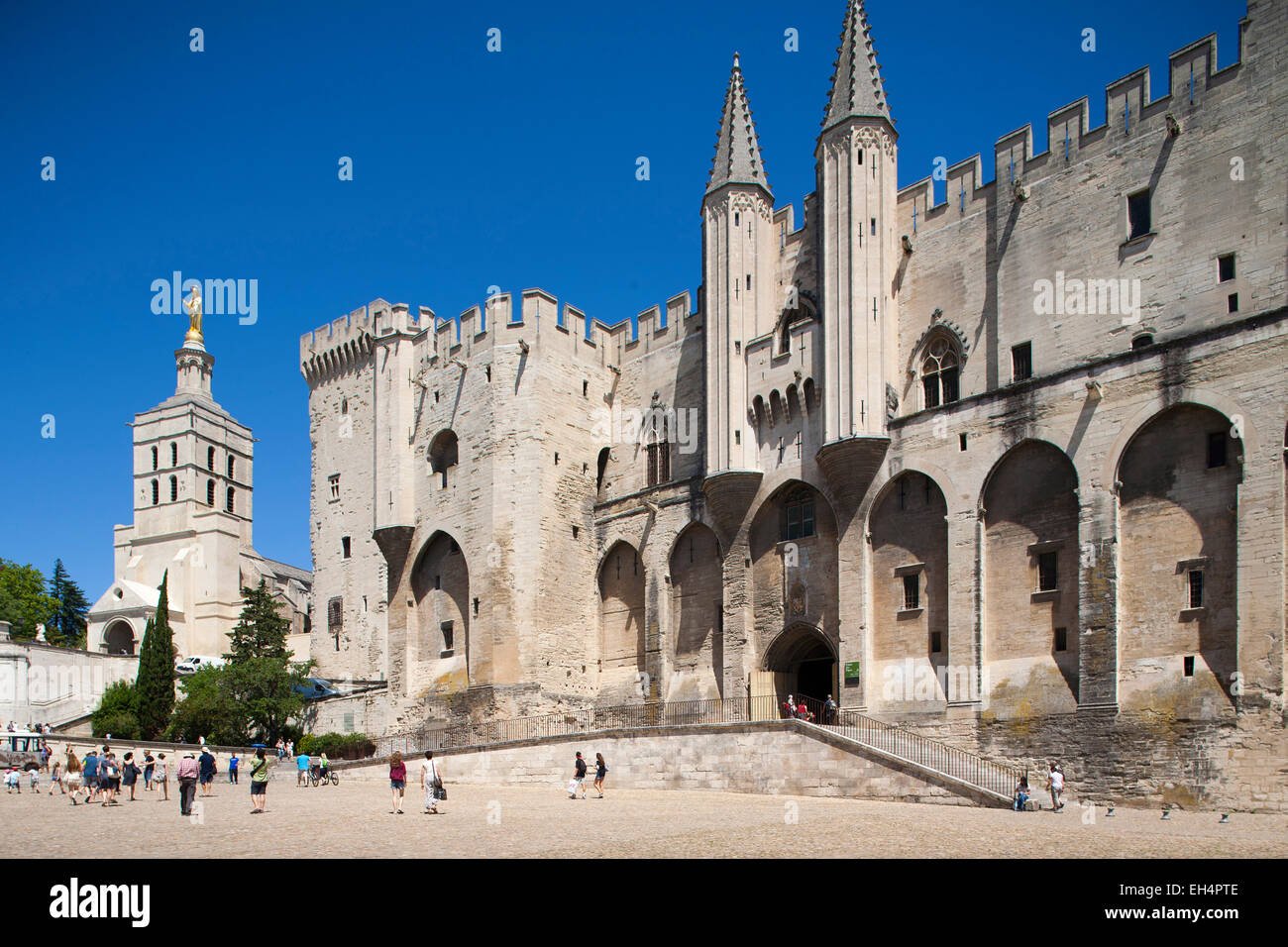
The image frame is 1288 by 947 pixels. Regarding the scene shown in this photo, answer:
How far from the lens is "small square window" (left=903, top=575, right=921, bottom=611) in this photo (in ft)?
98.0

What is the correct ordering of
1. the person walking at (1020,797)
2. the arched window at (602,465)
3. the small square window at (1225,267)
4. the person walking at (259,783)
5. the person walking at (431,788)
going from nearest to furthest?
the person walking at (259,783)
the person walking at (431,788)
the person walking at (1020,797)
the small square window at (1225,267)
the arched window at (602,465)

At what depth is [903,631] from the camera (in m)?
29.9

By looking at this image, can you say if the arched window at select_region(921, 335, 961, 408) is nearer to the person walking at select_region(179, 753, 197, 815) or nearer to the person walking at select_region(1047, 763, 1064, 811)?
the person walking at select_region(1047, 763, 1064, 811)

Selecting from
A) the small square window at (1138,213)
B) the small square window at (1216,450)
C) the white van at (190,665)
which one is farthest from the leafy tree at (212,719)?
the small square window at (1138,213)

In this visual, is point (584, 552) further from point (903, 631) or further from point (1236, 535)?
point (1236, 535)

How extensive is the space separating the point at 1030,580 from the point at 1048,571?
484mm

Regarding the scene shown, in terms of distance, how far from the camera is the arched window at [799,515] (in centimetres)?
3288

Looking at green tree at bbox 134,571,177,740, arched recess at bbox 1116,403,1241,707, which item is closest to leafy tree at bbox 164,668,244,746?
green tree at bbox 134,571,177,740

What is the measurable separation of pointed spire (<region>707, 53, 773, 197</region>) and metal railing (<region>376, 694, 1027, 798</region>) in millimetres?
16159

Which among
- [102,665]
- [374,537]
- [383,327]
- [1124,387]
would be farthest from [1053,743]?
[102,665]

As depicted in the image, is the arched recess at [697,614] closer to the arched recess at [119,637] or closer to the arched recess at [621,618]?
the arched recess at [621,618]

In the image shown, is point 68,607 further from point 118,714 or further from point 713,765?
point 713,765

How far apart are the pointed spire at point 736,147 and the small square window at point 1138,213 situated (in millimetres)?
11722
